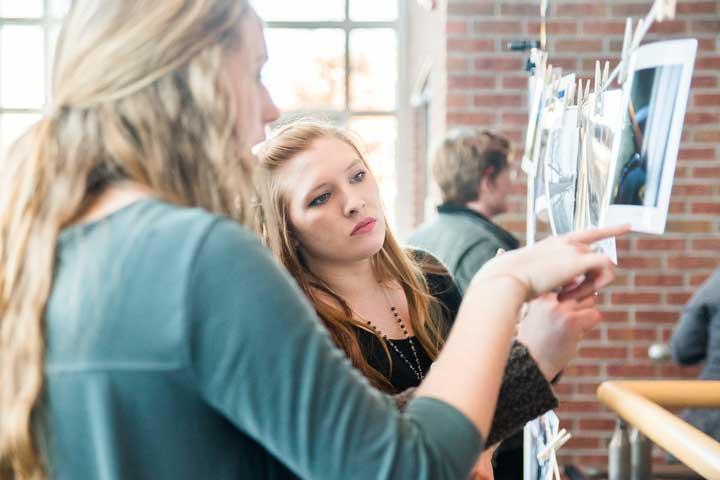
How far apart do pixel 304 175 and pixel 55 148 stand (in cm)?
74

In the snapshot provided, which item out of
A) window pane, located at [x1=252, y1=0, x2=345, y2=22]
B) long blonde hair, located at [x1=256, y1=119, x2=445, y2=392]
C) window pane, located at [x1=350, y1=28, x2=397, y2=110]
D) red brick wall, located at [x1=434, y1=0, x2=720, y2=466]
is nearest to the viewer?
long blonde hair, located at [x1=256, y1=119, x2=445, y2=392]

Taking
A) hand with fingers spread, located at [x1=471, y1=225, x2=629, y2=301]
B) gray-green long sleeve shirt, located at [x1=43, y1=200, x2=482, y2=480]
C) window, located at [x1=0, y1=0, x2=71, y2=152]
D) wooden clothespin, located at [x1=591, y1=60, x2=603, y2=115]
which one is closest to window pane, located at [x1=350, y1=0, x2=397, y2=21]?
window, located at [x1=0, y1=0, x2=71, y2=152]

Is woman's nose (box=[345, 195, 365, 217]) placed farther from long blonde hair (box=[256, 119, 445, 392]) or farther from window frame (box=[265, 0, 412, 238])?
window frame (box=[265, 0, 412, 238])

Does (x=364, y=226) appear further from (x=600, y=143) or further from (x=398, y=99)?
(x=398, y=99)

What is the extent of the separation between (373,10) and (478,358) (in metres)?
6.47

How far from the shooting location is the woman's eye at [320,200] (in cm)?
156

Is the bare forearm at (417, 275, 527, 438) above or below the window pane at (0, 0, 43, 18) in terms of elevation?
below

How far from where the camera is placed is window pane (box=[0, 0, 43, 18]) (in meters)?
7.13

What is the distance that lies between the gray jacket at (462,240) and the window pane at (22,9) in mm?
4996

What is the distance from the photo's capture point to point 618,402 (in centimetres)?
174

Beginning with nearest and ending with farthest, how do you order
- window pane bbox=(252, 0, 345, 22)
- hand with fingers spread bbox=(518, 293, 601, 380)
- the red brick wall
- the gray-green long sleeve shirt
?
Answer: the gray-green long sleeve shirt
hand with fingers spread bbox=(518, 293, 601, 380)
the red brick wall
window pane bbox=(252, 0, 345, 22)

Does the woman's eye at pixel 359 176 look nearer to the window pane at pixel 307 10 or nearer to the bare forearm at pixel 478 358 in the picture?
the bare forearm at pixel 478 358

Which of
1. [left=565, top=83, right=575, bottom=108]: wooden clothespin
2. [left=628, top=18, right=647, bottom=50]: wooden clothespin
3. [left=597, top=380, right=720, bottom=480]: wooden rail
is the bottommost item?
[left=597, top=380, right=720, bottom=480]: wooden rail

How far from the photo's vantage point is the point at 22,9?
7.14 metres
